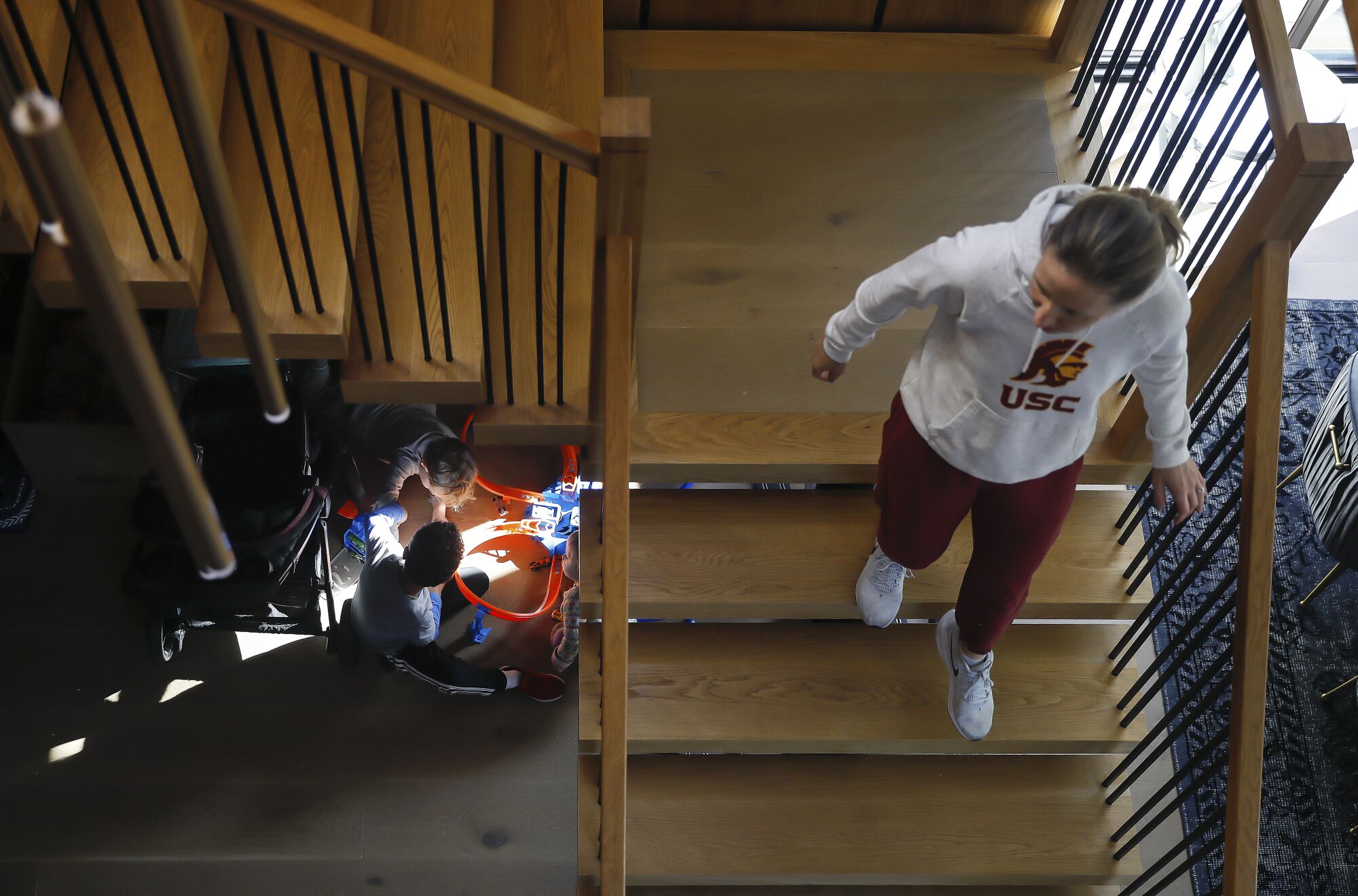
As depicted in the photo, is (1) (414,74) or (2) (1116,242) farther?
(1) (414,74)

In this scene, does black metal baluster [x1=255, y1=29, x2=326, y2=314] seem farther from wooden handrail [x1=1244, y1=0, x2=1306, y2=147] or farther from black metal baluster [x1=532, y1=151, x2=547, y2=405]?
wooden handrail [x1=1244, y1=0, x2=1306, y2=147]

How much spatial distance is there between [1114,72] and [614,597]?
2059mm

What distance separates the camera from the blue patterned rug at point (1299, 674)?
338 centimetres

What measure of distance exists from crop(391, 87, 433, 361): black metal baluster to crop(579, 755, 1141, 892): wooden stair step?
4.03 ft

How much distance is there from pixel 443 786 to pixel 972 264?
271 centimetres

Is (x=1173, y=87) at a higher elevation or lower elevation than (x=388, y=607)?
higher

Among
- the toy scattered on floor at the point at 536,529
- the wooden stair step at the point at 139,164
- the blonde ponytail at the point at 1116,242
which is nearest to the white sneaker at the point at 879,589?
the blonde ponytail at the point at 1116,242

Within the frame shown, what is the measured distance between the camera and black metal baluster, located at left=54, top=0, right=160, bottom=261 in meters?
2.00

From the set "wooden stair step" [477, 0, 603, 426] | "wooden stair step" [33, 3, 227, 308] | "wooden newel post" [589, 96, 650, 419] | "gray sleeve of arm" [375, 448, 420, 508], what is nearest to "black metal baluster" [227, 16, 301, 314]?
"wooden stair step" [33, 3, 227, 308]

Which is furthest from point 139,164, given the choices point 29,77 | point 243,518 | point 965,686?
point 965,686

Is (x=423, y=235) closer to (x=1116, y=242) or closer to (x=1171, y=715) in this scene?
(x=1116, y=242)

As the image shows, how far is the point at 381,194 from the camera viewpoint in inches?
106

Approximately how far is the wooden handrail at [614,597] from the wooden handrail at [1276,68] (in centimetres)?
134

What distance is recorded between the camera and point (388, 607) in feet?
11.3
